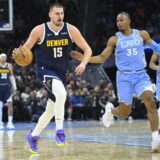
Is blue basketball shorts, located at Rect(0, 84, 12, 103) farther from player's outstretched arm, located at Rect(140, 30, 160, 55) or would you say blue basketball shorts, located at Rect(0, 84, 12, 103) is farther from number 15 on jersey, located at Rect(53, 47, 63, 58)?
number 15 on jersey, located at Rect(53, 47, 63, 58)

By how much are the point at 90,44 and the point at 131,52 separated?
1762 cm

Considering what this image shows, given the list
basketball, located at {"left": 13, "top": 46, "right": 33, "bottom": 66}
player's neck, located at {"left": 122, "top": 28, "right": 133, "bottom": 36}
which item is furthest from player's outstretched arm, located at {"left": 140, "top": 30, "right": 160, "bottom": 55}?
basketball, located at {"left": 13, "top": 46, "right": 33, "bottom": 66}

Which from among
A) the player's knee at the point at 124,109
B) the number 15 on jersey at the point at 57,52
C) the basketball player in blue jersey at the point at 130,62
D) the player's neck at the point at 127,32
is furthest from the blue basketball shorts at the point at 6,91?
the number 15 on jersey at the point at 57,52

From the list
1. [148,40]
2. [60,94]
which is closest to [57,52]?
[60,94]

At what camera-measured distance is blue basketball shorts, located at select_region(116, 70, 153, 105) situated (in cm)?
781

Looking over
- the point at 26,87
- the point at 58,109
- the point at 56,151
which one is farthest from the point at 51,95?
the point at 26,87

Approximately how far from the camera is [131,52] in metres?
7.92

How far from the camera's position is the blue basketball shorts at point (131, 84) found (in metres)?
7.81

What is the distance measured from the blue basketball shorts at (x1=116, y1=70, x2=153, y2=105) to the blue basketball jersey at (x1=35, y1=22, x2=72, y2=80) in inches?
40.9

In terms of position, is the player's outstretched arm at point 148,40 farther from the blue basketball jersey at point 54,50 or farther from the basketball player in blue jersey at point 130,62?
the blue basketball jersey at point 54,50

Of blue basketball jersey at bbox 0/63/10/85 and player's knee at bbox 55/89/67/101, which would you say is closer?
player's knee at bbox 55/89/67/101

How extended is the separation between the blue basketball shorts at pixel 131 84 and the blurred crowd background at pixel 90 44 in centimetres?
1035

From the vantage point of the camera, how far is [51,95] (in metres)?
7.35

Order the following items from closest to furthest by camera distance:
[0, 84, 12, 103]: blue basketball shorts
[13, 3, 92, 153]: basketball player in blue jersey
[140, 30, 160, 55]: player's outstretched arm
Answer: [13, 3, 92, 153]: basketball player in blue jersey < [140, 30, 160, 55]: player's outstretched arm < [0, 84, 12, 103]: blue basketball shorts
